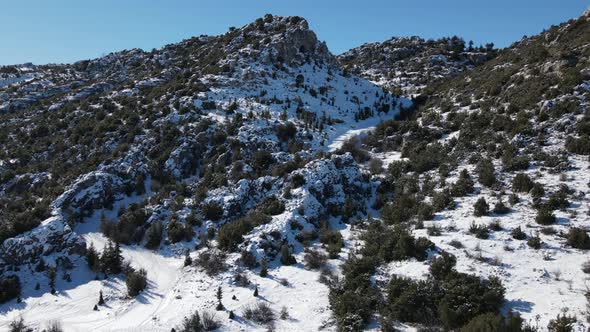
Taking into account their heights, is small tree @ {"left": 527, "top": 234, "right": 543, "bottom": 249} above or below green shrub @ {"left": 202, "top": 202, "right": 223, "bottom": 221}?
below

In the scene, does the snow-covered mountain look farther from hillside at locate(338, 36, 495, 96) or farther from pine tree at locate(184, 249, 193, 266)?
hillside at locate(338, 36, 495, 96)

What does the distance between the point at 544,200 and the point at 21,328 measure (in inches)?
803

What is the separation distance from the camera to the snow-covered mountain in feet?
40.8

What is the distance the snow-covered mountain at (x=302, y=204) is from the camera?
12.4 m

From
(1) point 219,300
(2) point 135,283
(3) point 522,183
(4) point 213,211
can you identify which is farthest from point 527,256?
(2) point 135,283

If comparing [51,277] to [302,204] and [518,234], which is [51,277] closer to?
[302,204]

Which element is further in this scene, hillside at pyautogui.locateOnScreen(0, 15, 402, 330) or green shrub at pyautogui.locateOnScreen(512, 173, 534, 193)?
green shrub at pyautogui.locateOnScreen(512, 173, 534, 193)

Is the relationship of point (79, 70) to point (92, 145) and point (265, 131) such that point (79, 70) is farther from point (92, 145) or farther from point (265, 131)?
point (265, 131)

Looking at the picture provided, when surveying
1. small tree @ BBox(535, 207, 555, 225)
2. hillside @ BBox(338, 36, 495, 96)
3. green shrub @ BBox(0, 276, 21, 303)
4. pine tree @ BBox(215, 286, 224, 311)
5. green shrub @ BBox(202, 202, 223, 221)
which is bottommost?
pine tree @ BBox(215, 286, 224, 311)

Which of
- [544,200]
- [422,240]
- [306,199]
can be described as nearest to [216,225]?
Answer: [306,199]

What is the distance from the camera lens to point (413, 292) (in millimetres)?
11570

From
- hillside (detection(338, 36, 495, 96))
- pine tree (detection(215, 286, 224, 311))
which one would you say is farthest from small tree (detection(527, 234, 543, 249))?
hillside (detection(338, 36, 495, 96))

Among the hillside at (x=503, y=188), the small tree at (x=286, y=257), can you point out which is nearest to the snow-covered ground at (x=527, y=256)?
the hillside at (x=503, y=188)

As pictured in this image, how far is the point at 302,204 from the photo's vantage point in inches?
759
